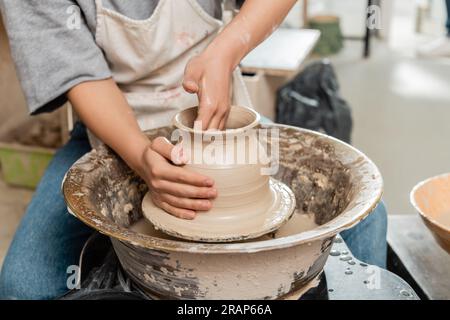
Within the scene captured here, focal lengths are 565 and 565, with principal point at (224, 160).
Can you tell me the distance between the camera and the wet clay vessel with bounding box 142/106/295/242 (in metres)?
1.07

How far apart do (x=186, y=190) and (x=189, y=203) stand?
0.09 ft

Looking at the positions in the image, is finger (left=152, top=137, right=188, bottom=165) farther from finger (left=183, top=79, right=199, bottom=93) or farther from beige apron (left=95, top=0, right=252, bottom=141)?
beige apron (left=95, top=0, right=252, bottom=141)

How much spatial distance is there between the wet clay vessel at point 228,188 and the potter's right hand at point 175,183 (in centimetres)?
2

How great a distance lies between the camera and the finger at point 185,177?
1.03m

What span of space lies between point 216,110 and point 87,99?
354 millimetres

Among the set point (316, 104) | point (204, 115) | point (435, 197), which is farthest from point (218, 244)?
A: point (316, 104)

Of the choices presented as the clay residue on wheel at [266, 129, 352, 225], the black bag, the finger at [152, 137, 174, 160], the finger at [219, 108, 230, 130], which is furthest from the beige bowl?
the black bag

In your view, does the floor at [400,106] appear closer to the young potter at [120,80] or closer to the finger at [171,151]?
the young potter at [120,80]

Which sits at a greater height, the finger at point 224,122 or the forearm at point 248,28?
the forearm at point 248,28

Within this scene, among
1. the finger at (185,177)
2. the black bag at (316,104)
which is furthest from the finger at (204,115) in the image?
the black bag at (316,104)

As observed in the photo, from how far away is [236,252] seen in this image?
0.86 m

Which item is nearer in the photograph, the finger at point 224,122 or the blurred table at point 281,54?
the finger at point 224,122

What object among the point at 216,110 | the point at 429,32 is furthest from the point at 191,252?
the point at 429,32

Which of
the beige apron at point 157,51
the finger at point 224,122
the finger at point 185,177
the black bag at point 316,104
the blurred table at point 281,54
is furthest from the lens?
the black bag at point 316,104
